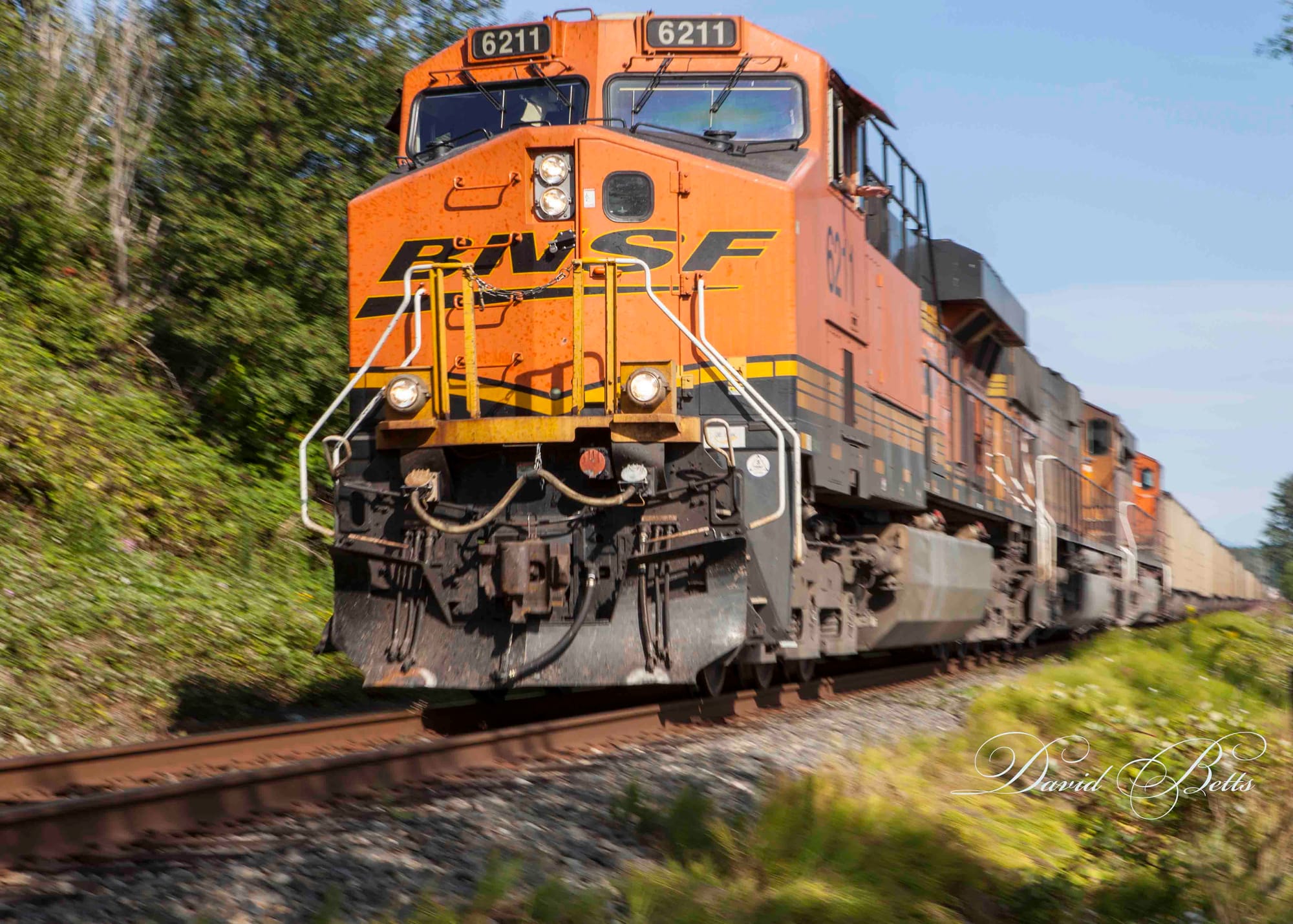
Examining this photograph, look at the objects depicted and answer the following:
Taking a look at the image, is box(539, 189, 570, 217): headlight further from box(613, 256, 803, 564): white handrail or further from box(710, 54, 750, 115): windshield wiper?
box(710, 54, 750, 115): windshield wiper

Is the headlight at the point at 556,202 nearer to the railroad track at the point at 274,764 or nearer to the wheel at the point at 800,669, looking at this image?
the railroad track at the point at 274,764

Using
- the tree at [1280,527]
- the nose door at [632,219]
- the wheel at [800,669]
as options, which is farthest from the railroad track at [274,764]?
the tree at [1280,527]

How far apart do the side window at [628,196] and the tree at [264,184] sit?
6495 mm

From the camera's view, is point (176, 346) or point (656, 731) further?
point (176, 346)

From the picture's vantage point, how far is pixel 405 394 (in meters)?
6.86

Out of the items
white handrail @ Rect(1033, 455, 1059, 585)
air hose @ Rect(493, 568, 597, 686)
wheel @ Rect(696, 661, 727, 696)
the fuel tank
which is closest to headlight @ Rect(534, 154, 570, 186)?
air hose @ Rect(493, 568, 597, 686)

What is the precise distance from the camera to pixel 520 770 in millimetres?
5570

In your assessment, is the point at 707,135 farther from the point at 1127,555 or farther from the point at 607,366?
the point at 1127,555

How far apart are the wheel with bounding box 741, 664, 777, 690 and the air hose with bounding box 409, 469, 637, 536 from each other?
103 inches

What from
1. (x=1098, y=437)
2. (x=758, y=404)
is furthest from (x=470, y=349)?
(x=1098, y=437)

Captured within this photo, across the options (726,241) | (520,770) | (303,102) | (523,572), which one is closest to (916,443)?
(726,241)

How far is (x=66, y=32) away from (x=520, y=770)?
12502mm

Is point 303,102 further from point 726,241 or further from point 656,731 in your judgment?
point 656,731

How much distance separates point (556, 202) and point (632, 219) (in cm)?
43
